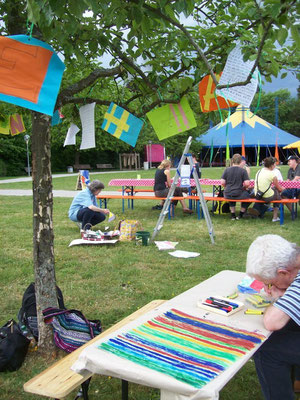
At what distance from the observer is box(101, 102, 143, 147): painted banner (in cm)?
352

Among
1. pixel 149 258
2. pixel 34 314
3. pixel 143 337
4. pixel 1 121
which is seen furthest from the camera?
pixel 149 258

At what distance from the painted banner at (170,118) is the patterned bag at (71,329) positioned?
1.76 meters

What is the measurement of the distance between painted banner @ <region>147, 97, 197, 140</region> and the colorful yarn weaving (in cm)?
193

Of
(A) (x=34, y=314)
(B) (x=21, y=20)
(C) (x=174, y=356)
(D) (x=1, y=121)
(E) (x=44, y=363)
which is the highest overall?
(B) (x=21, y=20)

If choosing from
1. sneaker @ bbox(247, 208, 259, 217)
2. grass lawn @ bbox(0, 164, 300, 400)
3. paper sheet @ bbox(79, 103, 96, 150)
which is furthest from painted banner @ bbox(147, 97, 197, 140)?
sneaker @ bbox(247, 208, 259, 217)

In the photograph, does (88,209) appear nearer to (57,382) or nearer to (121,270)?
(121,270)

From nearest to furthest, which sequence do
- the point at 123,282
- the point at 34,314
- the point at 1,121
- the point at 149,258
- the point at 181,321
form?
the point at 181,321 → the point at 34,314 → the point at 1,121 → the point at 123,282 → the point at 149,258

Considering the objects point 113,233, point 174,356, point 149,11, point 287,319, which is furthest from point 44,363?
point 113,233

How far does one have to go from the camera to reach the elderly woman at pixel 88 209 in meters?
7.28

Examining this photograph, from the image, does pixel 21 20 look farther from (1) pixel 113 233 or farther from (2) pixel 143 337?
(1) pixel 113 233

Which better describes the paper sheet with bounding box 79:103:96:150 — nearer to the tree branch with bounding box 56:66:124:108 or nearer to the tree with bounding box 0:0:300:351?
the tree with bounding box 0:0:300:351

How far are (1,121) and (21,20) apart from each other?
1.60m

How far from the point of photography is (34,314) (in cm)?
334

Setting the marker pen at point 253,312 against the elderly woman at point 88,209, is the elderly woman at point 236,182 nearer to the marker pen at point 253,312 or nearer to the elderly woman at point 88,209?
the elderly woman at point 88,209
